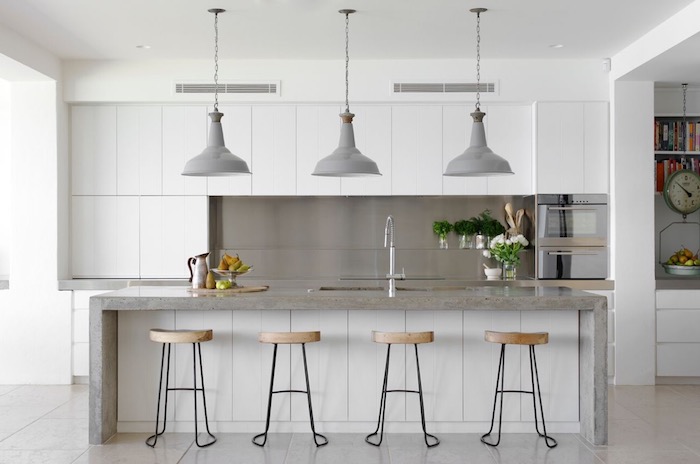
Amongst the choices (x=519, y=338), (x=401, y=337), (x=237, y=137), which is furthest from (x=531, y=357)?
(x=237, y=137)

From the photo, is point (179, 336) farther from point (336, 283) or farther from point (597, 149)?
point (597, 149)

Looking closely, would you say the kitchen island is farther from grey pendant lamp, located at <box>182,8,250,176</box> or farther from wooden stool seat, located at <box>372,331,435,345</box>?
grey pendant lamp, located at <box>182,8,250,176</box>

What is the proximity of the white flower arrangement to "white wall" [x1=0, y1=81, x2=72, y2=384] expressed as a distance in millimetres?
3801

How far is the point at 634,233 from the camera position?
237 inches

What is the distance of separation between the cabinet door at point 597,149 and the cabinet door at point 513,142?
48 cm

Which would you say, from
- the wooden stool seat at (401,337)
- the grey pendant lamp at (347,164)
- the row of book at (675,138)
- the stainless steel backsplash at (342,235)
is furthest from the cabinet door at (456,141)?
the wooden stool seat at (401,337)

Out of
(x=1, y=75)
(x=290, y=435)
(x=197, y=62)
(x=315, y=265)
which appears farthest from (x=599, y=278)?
(x=1, y=75)

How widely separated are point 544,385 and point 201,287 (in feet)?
7.62

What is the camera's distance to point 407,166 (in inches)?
250

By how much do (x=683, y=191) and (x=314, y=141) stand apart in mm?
3296

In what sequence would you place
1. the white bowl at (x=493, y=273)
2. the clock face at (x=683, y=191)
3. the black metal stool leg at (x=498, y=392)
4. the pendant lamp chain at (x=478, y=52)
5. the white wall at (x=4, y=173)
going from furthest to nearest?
1. the white wall at (x=4, y=173)
2. the white bowl at (x=493, y=273)
3. the clock face at (x=683, y=191)
4. the pendant lamp chain at (x=478, y=52)
5. the black metal stool leg at (x=498, y=392)

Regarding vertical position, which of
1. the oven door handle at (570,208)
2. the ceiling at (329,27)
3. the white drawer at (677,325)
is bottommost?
the white drawer at (677,325)

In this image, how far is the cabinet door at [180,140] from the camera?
6.34 m

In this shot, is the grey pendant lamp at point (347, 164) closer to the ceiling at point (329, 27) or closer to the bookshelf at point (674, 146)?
the ceiling at point (329, 27)
